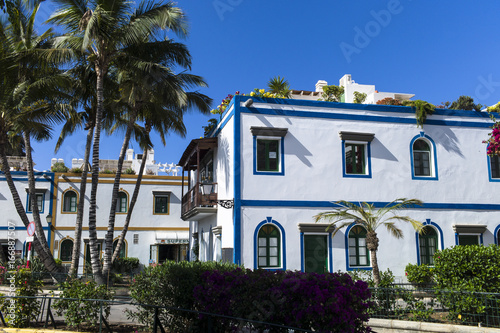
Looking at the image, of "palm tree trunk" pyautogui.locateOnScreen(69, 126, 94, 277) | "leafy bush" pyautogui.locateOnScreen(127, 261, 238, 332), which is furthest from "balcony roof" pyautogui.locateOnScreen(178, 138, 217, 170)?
"leafy bush" pyautogui.locateOnScreen(127, 261, 238, 332)

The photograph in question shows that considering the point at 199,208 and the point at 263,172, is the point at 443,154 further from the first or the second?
the point at 199,208

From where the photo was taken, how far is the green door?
16328 millimetres

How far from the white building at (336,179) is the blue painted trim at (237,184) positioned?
0.04 meters

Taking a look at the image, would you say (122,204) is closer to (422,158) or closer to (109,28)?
(109,28)

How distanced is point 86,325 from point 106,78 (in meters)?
12.8

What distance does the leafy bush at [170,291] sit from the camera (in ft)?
31.3

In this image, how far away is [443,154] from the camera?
1827cm

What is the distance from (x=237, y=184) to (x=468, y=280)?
25.2ft

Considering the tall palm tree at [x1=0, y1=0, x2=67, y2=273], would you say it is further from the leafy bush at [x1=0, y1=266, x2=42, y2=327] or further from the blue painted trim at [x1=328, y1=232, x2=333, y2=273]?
the blue painted trim at [x1=328, y1=232, x2=333, y2=273]

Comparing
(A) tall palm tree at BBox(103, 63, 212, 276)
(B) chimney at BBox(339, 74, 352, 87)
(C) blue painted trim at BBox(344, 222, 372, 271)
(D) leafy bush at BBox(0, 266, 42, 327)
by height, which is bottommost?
(D) leafy bush at BBox(0, 266, 42, 327)

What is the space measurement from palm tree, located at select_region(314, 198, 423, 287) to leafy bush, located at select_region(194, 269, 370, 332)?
223 inches

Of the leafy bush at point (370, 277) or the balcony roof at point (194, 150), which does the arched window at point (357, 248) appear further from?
the balcony roof at point (194, 150)

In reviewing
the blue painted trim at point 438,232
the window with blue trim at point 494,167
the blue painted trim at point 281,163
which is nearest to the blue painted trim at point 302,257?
the blue painted trim at point 281,163

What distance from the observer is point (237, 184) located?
53.0ft
